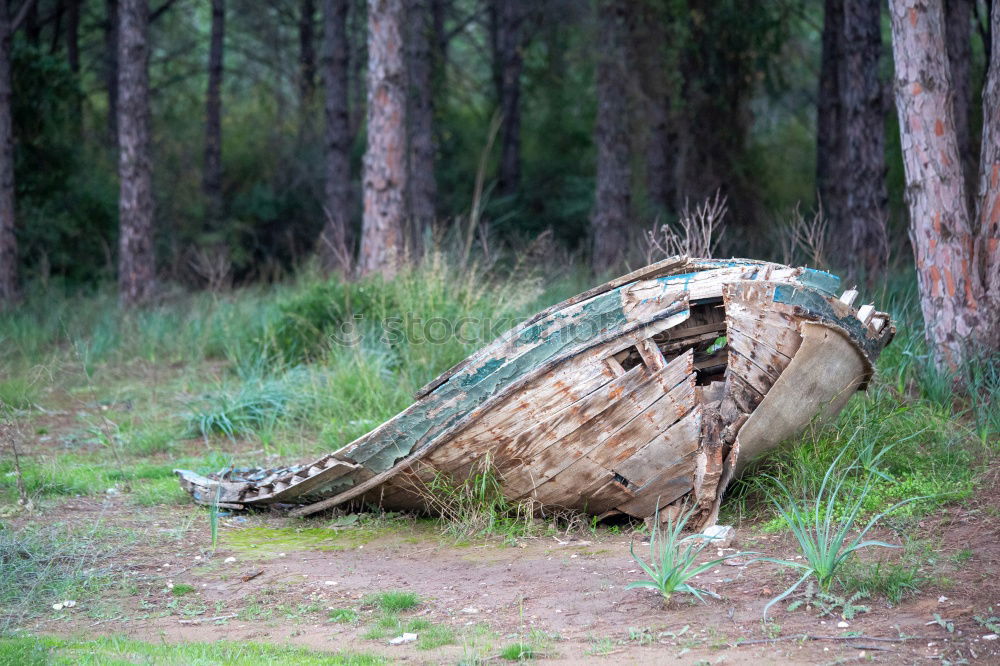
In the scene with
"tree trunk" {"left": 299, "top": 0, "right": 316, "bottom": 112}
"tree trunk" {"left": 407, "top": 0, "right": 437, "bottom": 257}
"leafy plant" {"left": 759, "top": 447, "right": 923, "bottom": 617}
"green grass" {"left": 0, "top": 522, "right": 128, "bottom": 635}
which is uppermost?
"tree trunk" {"left": 299, "top": 0, "right": 316, "bottom": 112}

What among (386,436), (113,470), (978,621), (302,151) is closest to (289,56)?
(302,151)

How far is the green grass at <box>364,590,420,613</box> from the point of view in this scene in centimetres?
362

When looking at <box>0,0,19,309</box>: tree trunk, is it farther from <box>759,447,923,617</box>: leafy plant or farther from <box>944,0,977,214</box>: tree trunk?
<box>944,0,977,214</box>: tree trunk

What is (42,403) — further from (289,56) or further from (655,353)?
(289,56)

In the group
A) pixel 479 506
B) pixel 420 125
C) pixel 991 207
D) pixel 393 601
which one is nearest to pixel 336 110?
pixel 420 125

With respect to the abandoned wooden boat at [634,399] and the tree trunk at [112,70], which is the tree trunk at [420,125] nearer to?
the tree trunk at [112,70]

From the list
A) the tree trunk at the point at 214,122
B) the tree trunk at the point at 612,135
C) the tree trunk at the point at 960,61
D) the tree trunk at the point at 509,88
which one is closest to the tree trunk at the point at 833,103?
the tree trunk at the point at 960,61

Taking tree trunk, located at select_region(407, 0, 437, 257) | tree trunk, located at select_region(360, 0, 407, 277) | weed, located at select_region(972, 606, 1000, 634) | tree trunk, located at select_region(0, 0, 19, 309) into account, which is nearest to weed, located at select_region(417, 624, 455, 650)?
weed, located at select_region(972, 606, 1000, 634)

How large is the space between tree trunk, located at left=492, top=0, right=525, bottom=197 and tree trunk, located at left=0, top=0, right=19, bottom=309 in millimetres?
8877

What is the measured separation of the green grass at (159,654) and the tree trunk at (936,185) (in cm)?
427

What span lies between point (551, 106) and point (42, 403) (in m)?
14.8

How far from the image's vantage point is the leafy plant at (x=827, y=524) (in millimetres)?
3451

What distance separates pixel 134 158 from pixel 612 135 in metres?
6.14

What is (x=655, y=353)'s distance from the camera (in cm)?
426
